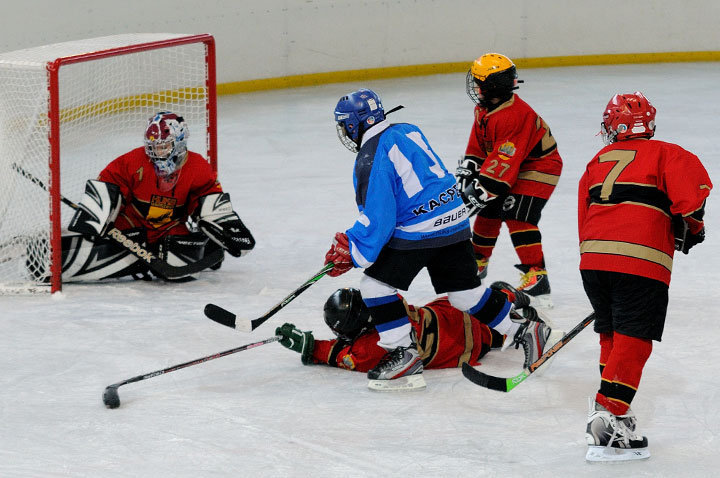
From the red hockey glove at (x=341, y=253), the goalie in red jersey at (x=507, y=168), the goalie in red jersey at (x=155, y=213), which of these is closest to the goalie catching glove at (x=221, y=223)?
the goalie in red jersey at (x=155, y=213)

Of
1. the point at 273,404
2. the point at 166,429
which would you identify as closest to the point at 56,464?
the point at 166,429

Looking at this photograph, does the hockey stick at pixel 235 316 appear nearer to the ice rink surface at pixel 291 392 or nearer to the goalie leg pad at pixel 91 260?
the ice rink surface at pixel 291 392

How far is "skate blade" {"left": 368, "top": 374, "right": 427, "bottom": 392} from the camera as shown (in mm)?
3225

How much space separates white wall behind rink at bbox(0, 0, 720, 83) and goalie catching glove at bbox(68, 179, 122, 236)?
323cm

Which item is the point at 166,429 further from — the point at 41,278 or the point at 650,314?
the point at 41,278

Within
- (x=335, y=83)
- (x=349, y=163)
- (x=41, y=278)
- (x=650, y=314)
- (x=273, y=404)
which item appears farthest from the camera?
(x=335, y=83)

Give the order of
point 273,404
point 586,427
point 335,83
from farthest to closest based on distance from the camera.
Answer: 1. point 335,83
2. point 273,404
3. point 586,427

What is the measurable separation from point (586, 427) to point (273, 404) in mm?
877

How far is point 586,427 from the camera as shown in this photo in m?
2.87

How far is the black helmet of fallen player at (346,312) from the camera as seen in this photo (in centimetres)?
334

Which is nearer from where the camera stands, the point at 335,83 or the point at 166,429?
the point at 166,429

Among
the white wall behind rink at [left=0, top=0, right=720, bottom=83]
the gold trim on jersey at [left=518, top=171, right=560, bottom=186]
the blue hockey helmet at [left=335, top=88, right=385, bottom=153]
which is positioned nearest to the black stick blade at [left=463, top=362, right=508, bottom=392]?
the blue hockey helmet at [left=335, top=88, right=385, bottom=153]

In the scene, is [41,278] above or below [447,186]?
below

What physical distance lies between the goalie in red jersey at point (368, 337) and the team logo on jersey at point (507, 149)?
69cm
